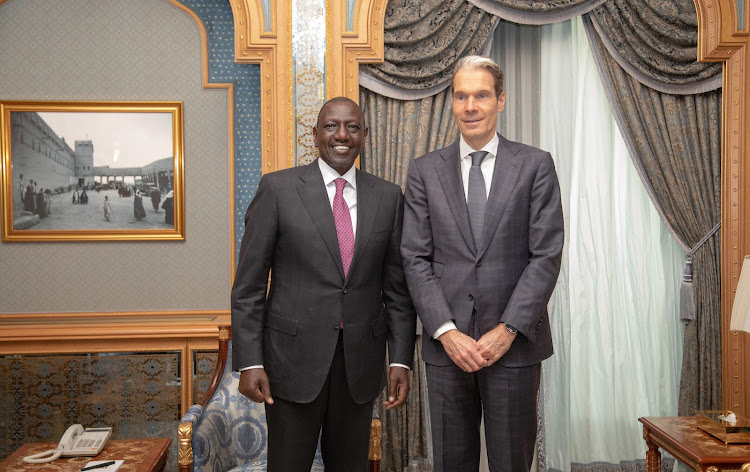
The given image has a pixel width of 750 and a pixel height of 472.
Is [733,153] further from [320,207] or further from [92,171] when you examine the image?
[92,171]

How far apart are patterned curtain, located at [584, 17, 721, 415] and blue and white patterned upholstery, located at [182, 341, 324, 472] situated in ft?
7.60

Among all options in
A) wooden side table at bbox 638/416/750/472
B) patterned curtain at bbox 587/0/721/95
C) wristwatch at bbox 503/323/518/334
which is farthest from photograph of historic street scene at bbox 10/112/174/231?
wooden side table at bbox 638/416/750/472

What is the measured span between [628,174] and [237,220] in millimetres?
2413

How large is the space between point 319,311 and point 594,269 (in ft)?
7.57

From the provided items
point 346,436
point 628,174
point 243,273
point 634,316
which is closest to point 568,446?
point 634,316

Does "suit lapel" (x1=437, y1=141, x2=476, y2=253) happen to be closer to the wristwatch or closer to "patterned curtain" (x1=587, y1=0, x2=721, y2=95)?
the wristwatch

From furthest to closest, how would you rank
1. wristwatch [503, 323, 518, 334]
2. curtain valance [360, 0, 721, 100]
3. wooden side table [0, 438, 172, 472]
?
curtain valance [360, 0, 721, 100], wooden side table [0, 438, 172, 472], wristwatch [503, 323, 518, 334]

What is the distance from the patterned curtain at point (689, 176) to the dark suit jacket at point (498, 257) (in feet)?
5.98

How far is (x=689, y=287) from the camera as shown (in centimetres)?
355

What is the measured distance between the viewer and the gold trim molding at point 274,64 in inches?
129

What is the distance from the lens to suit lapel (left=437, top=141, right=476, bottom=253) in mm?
2021

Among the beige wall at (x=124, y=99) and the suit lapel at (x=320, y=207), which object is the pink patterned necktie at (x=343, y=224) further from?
the beige wall at (x=124, y=99)

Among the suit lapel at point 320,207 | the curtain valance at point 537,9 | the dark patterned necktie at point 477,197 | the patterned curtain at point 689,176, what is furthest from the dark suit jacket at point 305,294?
the patterned curtain at point 689,176

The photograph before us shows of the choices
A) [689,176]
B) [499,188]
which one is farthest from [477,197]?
[689,176]
